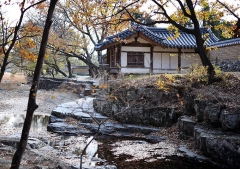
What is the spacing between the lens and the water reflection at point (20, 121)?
14633 mm

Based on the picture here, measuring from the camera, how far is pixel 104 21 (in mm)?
10891

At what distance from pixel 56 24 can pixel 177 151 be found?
2344 cm

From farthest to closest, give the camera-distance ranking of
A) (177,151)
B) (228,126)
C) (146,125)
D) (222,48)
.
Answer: (222,48), (146,125), (177,151), (228,126)

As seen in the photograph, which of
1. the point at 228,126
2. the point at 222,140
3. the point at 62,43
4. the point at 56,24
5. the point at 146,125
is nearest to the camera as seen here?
the point at 222,140

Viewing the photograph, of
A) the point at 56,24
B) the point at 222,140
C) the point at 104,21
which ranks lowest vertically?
the point at 222,140

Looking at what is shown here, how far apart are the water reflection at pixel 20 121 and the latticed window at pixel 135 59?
24.2ft

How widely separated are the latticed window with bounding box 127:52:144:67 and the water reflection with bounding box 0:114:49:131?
7389mm

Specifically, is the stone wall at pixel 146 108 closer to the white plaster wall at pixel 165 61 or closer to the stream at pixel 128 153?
the stream at pixel 128 153

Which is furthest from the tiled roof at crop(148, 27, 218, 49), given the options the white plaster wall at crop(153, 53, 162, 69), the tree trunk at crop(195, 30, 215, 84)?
the tree trunk at crop(195, 30, 215, 84)

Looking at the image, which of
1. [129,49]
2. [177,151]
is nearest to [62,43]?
[129,49]

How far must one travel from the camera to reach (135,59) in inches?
776

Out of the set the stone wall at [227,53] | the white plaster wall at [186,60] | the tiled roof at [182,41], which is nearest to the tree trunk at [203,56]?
the stone wall at [227,53]

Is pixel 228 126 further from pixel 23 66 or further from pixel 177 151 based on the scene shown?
pixel 23 66

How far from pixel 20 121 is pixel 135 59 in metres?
9.28
